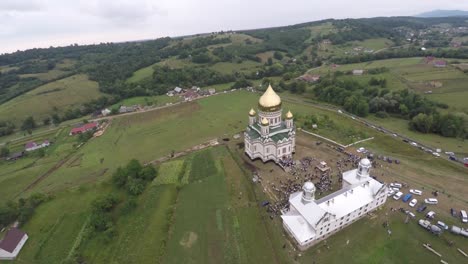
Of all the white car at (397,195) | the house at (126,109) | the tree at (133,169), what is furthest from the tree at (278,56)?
the white car at (397,195)

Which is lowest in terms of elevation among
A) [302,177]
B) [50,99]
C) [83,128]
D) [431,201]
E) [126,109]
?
[431,201]

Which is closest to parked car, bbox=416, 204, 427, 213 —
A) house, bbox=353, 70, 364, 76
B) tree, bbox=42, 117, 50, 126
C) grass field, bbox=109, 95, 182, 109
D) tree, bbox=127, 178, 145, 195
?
tree, bbox=127, 178, 145, 195

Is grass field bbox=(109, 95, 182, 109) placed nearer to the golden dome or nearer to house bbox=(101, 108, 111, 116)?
house bbox=(101, 108, 111, 116)

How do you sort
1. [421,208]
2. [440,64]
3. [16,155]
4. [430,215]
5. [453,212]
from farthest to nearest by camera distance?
[440,64] → [16,155] → [421,208] → [453,212] → [430,215]

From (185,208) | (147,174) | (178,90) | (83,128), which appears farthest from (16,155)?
(178,90)

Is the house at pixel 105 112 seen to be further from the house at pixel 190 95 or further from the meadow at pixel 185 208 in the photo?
the house at pixel 190 95

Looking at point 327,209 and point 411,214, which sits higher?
point 327,209

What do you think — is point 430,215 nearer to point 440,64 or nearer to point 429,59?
point 440,64
